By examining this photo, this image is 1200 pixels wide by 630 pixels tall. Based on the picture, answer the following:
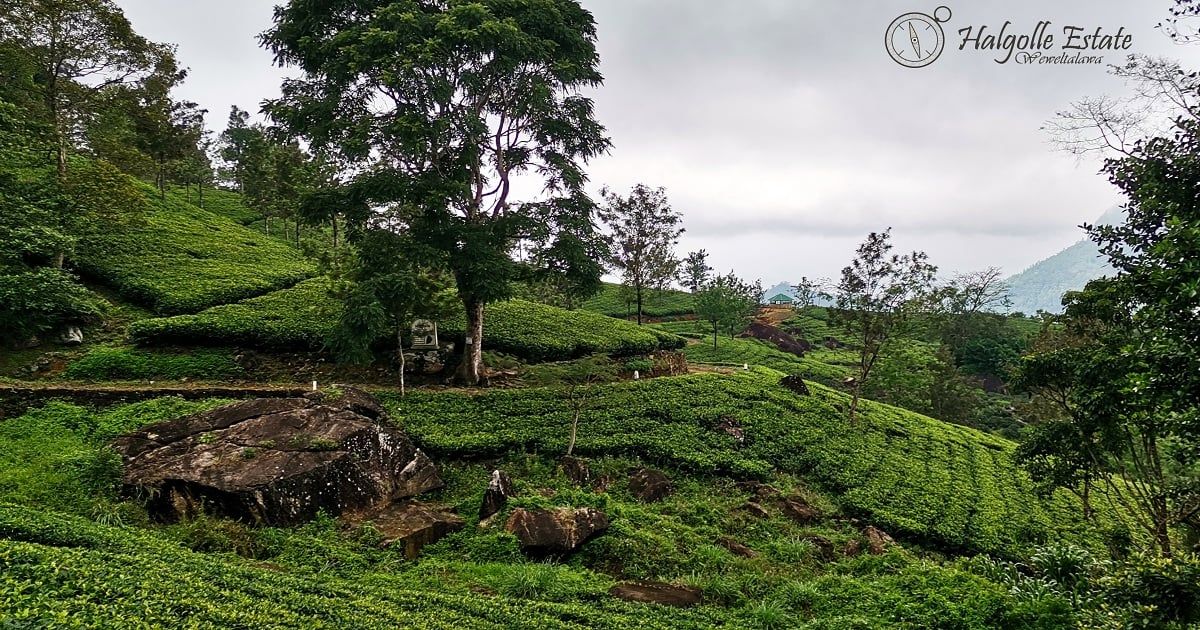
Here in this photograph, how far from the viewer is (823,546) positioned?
12.6m

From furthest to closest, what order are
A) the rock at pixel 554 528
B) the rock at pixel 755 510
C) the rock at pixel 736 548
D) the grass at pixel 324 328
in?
the grass at pixel 324 328 → the rock at pixel 755 510 → the rock at pixel 736 548 → the rock at pixel 554 528

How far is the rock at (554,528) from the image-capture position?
1055 cm

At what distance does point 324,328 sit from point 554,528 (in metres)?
13.7

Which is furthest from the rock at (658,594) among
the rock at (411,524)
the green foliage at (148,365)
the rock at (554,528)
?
the green foliage at (148,365)

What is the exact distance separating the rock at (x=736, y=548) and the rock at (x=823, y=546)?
5.49ft

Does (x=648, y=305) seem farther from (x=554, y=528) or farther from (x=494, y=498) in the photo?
(x=554, y=528)

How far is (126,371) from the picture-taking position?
1692 centimetres

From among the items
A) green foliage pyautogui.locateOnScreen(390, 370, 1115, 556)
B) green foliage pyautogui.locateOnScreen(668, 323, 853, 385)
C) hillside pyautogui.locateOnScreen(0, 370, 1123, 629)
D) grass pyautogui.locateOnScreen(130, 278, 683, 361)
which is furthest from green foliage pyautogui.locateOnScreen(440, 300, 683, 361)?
green foliage pyautogui.locateOnScreen(668, 323, 853, 385)

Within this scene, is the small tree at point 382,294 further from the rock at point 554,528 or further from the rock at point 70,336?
the rock at point 70,336

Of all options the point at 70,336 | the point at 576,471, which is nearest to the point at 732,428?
the point at 576,471

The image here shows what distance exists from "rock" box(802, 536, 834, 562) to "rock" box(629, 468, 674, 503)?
3.77 metres

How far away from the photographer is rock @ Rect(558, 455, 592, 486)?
14.9 m

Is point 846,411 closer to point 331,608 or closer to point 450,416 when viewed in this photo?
point 450,416

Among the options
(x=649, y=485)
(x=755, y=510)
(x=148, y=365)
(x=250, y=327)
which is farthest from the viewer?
(x=250, y=327)
